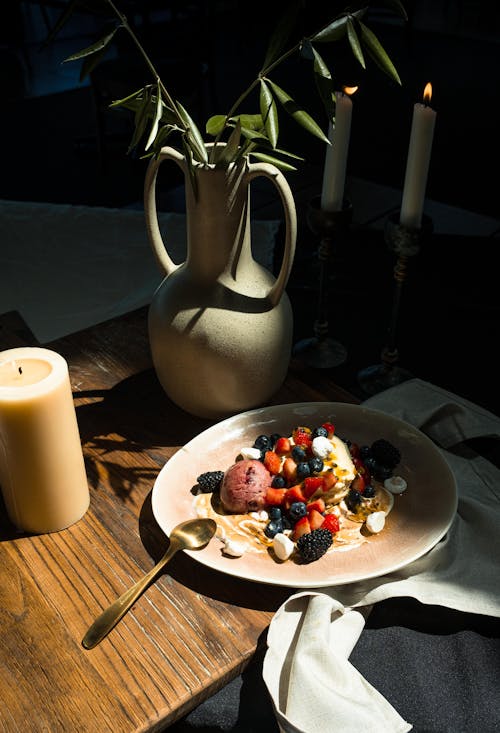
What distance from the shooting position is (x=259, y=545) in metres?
0.70

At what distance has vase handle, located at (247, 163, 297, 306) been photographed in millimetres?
740

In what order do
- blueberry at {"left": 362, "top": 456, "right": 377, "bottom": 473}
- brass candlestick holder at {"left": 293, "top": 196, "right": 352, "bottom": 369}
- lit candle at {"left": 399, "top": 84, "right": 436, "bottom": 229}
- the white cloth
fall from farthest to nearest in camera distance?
the white cloth → brass candlestick holder at {"left": 293, "top": 196, "right": 352, "bottom": 369} → lit candle at {"left": 399, "top": 84, "right": 436, "bottom": 229} → blueberry at {"left": 362, "top": 456, "right": 377, "bottom": 473}

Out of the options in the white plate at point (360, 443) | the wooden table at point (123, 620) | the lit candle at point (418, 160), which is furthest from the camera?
the lit candle at point (418, 160)

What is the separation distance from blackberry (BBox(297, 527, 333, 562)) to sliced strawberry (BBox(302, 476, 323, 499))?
1.6 inches

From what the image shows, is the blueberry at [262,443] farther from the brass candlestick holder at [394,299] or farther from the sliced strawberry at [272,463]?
the brass candlestick holder at [394,299]

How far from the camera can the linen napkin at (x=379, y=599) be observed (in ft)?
1.99

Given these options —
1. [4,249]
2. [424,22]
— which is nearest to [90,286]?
[4,249]

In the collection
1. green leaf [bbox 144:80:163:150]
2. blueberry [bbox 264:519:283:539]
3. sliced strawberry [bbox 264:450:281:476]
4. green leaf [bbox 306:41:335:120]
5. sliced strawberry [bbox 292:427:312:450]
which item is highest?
green leaf [bbox 306:41:335:120]

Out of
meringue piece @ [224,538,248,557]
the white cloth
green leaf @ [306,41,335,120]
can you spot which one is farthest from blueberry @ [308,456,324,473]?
the white cloth

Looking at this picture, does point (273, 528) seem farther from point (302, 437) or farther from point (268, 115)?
point (268, 115)

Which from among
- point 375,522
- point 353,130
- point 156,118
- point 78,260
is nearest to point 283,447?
point 375,522

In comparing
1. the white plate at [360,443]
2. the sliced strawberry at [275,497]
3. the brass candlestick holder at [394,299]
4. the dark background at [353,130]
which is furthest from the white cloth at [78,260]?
the sliced strawberry at [275,497]

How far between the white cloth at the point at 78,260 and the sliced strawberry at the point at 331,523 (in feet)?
2.25

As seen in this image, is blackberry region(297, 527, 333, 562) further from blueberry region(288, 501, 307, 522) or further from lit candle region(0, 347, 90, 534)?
lit candle region(0, 347, 90, 534)
